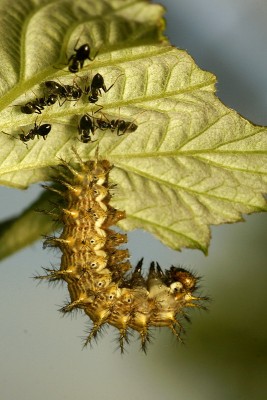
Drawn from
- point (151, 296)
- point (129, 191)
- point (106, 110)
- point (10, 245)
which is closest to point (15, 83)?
point (106, 110)

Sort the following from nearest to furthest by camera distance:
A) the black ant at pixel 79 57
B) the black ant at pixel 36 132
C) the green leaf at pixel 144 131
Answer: the black ant at pixel 79 57 → the green leaf at pixel 144 131 → the black ant at pixel 36 132

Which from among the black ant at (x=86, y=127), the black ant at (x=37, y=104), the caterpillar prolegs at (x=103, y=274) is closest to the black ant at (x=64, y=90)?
the black ant at (x=37, y=104)

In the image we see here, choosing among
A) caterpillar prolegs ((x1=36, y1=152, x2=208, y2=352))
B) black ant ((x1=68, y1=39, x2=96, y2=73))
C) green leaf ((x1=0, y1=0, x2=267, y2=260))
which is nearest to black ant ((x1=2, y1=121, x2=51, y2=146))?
green leaf ((x1=0, y1=0, x2=267, y2=260))

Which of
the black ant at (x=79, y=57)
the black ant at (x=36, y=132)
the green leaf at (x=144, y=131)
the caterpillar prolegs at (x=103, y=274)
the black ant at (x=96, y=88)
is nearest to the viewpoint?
the black ant at (x=79, y=57)

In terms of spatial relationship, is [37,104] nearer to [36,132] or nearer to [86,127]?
[36,132]

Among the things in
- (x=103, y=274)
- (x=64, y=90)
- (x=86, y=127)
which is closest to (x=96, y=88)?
(x=64, y=90)

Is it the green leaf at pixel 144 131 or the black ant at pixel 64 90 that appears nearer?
the green leaf at pixel 144 131

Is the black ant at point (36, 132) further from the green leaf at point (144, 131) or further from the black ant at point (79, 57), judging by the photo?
the black ant at point (79, 57)
